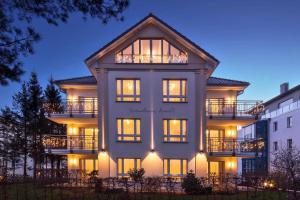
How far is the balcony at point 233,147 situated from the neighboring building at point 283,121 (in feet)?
43.8

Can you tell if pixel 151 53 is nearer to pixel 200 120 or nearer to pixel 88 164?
pixel 200 120

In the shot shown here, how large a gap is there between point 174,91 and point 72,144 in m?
8.32

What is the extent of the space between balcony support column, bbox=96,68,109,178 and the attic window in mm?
1708

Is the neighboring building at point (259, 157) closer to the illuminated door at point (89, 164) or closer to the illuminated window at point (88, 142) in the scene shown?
the illuminated door at point (89, 164)

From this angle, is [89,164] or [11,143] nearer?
[89,164]

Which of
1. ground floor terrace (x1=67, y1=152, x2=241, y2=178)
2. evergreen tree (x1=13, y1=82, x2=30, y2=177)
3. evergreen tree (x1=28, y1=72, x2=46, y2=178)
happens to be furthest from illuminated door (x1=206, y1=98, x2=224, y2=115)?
evergreen tree (x1=13, y1=82, x2=30, y2=177)

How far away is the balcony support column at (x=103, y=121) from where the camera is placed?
2330 cm

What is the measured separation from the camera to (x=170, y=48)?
24547 mm

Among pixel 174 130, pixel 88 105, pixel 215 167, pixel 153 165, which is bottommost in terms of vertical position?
pixel 215 167

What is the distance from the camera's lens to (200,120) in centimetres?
2391

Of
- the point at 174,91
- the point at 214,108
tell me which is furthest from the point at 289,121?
the point at 174,91

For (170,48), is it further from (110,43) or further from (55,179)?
(55,179)

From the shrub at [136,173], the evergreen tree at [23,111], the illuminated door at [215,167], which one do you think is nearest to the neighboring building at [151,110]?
the shrub at [136,173]

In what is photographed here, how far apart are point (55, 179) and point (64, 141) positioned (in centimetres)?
839
